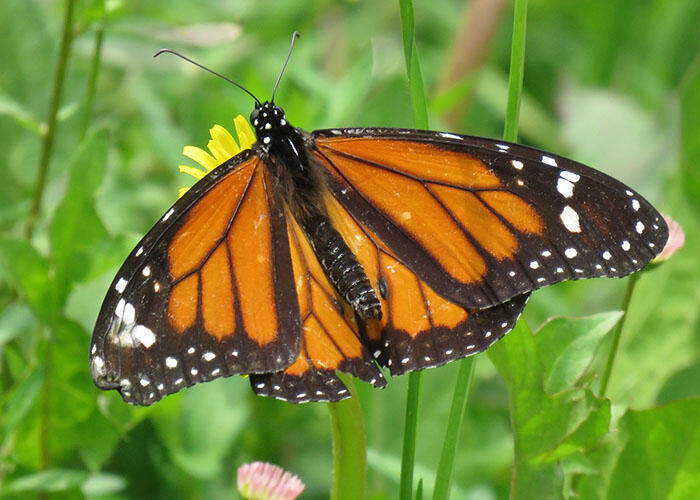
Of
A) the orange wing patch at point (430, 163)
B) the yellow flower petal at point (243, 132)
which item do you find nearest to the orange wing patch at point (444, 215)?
the orange wing patch at point (430, 163)

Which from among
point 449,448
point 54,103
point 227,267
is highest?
point 54,103

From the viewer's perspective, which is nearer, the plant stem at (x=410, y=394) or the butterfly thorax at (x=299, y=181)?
the plant stem at (x=410, y=394)

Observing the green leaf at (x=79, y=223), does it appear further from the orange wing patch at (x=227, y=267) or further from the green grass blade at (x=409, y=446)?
the green grass blade at (x=409, y=446)

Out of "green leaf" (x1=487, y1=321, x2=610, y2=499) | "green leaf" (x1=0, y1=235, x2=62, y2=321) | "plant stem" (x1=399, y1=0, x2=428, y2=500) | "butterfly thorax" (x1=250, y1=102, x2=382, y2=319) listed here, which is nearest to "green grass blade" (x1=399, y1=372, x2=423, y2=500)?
"plant stem" (x1=399, y1=0, x2=428, y2=500)

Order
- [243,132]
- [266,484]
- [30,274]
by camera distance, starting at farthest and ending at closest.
Result: 1. [30,274]
2. [243,132]
3. [266,484]

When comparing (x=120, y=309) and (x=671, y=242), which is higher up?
(x=671, y=242)

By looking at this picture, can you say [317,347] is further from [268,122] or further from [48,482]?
[48,482]

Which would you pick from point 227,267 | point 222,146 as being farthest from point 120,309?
point 222,146

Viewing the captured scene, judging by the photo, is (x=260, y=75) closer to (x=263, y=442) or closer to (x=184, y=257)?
(x=263, y=442)

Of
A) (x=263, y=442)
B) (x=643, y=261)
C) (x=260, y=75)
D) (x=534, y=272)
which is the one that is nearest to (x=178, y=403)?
(x=263, y=442)
